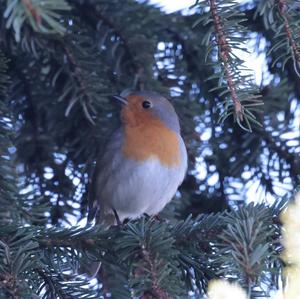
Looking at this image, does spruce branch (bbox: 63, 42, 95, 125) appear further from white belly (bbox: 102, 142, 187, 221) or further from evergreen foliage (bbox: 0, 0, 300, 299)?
white belly (bbox: 102, 142, 187, 221)

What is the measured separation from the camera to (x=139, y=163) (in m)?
4.78

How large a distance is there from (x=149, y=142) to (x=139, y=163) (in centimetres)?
18

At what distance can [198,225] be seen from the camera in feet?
9.52

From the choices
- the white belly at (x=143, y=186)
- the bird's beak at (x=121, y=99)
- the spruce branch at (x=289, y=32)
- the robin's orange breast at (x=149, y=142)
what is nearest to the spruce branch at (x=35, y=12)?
the spruce branch at (x=289, y=32)

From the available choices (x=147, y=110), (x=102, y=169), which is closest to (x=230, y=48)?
(x=102, y=169)

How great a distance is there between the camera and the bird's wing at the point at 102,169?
14.6 ft

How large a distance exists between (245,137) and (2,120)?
1.33 metres

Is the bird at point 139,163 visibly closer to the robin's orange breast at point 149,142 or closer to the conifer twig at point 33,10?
the robin's orange breast at point 149,142

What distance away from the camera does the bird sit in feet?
14.9

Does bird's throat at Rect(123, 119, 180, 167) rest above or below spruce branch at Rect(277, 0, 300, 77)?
above

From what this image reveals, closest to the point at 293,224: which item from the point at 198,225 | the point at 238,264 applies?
the point at 238,264

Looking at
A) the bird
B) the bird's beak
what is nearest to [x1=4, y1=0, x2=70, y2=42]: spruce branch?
the bird's beak

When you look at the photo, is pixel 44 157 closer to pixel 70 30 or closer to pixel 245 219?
pixel 70 30

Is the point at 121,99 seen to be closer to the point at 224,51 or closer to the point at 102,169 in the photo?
the point at 102,169
